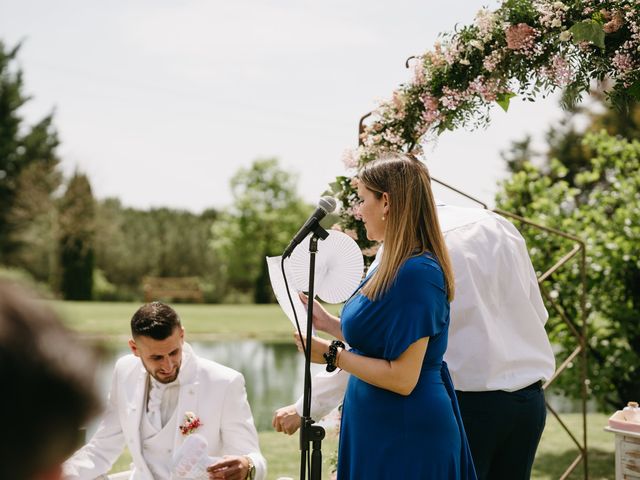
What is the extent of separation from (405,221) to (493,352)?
85 centimetres

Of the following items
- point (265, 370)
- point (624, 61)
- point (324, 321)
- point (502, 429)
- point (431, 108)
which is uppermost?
point (624, 61)

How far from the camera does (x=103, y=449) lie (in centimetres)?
386

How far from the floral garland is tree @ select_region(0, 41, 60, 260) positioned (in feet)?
121

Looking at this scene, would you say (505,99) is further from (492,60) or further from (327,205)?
(327,205)

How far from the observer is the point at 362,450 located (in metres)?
2.76

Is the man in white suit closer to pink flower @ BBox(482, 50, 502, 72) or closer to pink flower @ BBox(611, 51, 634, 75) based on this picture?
pink flower @ BBox(482, 50, 502, 72)

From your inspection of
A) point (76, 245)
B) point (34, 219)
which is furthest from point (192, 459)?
point (34, 219)

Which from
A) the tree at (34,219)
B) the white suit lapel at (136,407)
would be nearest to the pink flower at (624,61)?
the white suit lapel at (136,407)

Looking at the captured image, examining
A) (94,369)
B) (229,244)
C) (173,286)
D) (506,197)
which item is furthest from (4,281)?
(229,244)

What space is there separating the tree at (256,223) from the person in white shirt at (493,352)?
40.5 m

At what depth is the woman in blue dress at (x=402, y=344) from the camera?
8.48 ft

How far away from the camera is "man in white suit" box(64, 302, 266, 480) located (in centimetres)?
372

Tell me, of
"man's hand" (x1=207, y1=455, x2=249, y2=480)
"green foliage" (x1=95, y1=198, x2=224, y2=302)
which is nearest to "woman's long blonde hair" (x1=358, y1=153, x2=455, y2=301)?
"man's hand" (x1=207, y1=455, x2=249, y2=480)

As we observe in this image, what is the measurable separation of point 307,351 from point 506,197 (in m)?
6.61
